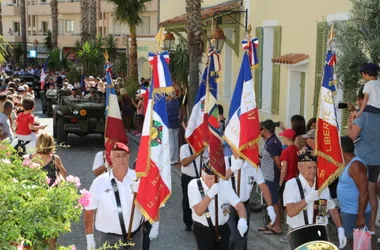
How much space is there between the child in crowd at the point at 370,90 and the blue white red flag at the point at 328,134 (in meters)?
0.61

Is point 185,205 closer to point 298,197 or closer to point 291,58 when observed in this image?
point 298,197

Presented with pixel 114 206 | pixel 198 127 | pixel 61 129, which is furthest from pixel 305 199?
pixel 61 129

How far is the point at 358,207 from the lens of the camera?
6.92m

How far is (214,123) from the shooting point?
24.4 ft

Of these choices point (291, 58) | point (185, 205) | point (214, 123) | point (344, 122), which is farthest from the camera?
point (291, 58)

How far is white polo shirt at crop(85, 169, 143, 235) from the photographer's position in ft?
→ 19.3

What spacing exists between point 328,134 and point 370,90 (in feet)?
3.93

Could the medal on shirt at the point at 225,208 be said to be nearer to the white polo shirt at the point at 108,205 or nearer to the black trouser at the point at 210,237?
the black trouser at the point at 210,237

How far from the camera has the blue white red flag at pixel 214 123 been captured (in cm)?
665

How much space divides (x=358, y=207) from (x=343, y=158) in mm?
618

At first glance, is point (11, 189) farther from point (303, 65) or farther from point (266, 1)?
point (266, 1)

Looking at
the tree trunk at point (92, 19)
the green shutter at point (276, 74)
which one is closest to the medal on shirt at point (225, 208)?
the green shutter at point (276, 74)

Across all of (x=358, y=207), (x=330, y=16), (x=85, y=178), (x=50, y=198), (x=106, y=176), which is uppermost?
(x=330, y=16)

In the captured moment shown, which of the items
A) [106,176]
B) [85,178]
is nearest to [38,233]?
[106,176]
